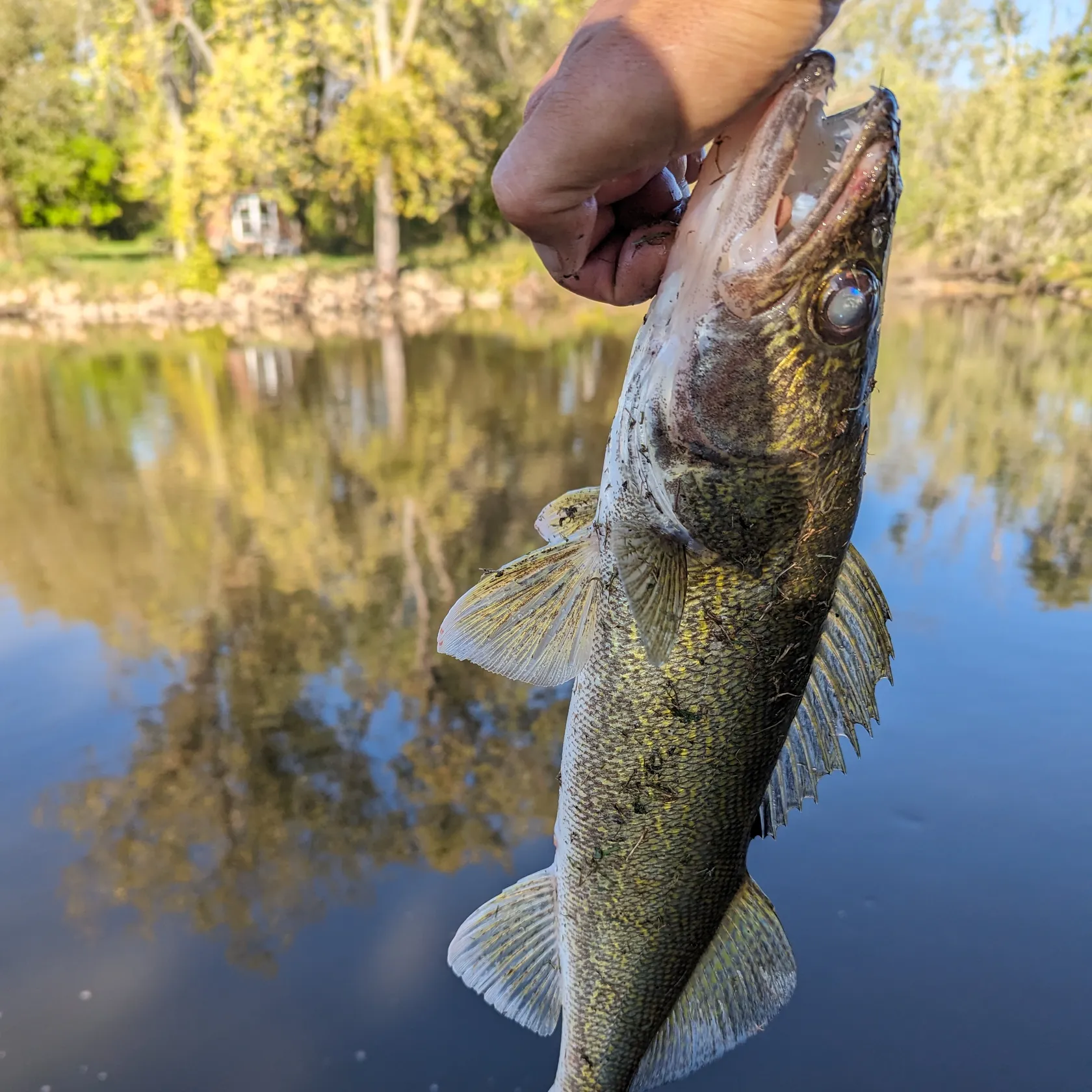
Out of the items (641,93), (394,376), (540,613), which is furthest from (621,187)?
(394,376)

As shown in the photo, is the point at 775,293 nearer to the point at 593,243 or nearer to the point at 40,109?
the point at 593,243

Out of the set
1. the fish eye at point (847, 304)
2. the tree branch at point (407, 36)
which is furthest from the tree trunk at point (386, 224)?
the fish eye at point (847, 304)

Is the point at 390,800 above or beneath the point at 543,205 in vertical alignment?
beneath

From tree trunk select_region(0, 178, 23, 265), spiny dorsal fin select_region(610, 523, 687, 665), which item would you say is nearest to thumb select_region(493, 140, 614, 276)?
spiny dorsal fin select_region(610, 523, 687, 665)

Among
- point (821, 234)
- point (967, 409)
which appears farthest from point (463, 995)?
point (967, 409)

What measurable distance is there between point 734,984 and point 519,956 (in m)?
0.57

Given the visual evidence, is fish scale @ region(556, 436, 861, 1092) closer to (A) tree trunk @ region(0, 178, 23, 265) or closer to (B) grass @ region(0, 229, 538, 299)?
(B) grass @ region(0, 229, 538, 299)

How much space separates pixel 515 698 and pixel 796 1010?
8.36 feet

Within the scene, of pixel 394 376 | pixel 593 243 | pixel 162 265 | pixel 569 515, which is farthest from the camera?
pixel 162 265

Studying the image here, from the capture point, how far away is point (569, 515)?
2201mm

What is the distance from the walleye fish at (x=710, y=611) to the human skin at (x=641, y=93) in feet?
0.46

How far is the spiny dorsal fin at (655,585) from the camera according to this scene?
1.87 metres

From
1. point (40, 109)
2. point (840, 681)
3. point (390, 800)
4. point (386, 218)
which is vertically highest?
point (40, 109)

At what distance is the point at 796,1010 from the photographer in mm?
3613
